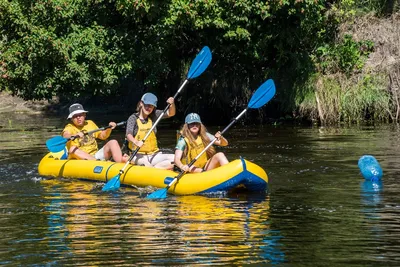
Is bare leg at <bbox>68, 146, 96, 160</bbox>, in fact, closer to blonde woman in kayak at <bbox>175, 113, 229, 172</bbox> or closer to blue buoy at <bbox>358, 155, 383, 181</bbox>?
blonde woman in kayak at <bbox>175, 113, 229, 172</bbox>

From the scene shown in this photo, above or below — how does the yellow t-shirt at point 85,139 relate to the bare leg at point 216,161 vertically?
above

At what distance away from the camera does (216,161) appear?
1230 centimetres

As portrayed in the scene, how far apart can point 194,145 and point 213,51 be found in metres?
10.8

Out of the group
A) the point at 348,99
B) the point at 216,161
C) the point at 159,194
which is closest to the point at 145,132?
the point at 216,161

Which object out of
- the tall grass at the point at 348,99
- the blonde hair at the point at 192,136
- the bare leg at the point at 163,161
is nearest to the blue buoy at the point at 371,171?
the blonde hair at the point at 192,136

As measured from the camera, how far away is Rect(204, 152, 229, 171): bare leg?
1218 cm

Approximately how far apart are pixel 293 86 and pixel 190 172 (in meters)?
10.7

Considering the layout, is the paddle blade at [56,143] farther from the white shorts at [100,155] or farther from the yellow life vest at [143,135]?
the yellow life vest at [143,135]

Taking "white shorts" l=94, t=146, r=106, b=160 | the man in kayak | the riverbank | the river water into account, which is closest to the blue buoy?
the river water

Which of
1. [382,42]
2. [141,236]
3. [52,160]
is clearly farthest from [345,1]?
[141,236]

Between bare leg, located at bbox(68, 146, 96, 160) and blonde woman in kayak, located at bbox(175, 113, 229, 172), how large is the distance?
8.29 feet

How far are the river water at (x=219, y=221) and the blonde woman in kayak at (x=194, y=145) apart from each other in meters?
0.78

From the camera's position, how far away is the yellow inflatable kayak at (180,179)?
11562 mm

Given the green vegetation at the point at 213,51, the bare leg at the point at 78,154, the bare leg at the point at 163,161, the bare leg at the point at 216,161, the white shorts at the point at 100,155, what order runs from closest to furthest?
the bare leg at the point at 216,161, the bare leg at the point at 163,161, the white shorts at the point at 100,155, the bare leg at the point at 78,154, the green vegetation at the point at 213,51
